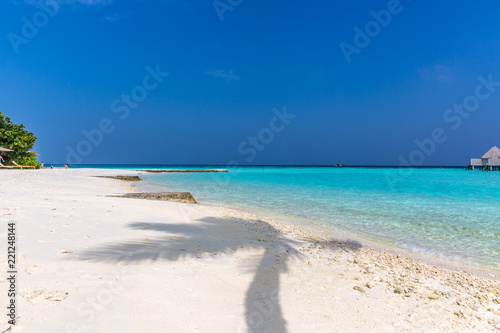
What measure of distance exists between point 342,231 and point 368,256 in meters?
3.41

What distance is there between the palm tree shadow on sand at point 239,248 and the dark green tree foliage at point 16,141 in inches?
1792

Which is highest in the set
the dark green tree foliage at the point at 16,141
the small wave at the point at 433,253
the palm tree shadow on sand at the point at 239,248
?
the dark green tree foliage at the point at 16,141

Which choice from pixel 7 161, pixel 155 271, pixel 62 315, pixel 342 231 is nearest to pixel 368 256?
pixel 342 231

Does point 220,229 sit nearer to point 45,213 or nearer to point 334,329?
point 45,213

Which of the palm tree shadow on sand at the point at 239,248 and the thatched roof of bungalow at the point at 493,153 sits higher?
the thatched roof of bungalow at the point at 493,153

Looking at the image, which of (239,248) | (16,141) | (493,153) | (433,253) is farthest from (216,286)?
(493,153)

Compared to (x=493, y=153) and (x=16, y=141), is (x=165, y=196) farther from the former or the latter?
(x=493, y=153)

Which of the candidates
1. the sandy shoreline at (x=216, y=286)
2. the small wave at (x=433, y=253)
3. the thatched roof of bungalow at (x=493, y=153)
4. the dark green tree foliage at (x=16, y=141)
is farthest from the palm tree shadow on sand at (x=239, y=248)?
the thatched roof of bungalow at (x=493, y=153)

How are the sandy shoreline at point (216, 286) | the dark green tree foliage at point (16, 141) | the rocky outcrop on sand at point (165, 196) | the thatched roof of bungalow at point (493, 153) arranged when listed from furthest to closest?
the thatched roof of bungalow at point (493, 153) < the dark green tree foliage at point (16, 141) < the rocky outcrop on sand at point (165, 196) < the sandy shoreline at point (216, 286)

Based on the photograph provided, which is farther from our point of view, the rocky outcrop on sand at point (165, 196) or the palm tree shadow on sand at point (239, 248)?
the rocky outcrop on sand at point (165, 196)

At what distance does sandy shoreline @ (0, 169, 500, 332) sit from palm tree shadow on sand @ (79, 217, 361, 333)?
1.0 inches

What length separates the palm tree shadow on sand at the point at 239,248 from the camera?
342cm

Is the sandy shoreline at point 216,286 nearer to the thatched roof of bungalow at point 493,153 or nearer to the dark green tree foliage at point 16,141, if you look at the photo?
the dark green tree foliage at point 16,141

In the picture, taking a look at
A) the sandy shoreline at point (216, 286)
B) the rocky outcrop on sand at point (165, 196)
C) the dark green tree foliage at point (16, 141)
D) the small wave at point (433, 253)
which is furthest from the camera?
the dark green tree foliage at point (16, 141)
